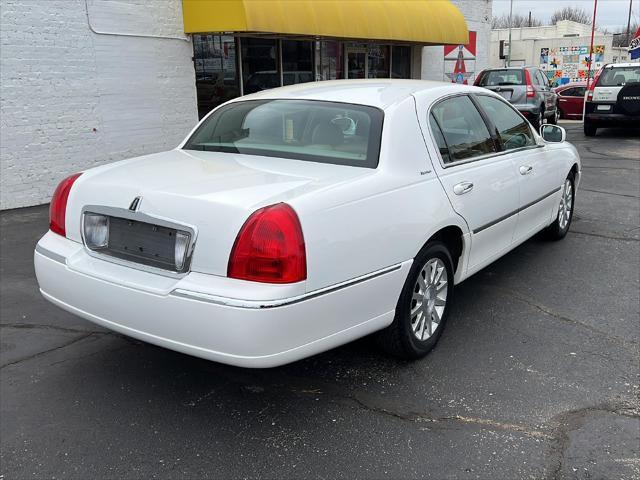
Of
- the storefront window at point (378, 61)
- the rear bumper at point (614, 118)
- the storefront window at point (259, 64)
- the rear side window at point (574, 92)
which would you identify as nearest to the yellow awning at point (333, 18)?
the storefront window at point (259, 64)

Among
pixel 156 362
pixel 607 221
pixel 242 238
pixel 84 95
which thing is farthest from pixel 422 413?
pixel 84 95

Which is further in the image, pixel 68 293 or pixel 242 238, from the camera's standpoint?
pixel 68 293

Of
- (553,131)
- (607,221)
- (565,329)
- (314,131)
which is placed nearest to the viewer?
(314,131)

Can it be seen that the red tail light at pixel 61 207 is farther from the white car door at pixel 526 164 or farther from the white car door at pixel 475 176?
the white car door at pixel 526 164

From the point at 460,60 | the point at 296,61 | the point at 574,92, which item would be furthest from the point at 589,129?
the point at 296,61

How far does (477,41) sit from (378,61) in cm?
557

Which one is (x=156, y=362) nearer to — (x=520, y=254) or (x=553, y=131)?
(x=520, y=254)

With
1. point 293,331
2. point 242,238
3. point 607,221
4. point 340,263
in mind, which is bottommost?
point 607,221

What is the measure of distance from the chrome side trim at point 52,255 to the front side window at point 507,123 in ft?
10.2

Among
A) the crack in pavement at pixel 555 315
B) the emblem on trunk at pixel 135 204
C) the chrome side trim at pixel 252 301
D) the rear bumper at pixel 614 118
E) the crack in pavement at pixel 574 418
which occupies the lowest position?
the crack in pavement at pixel 555 315

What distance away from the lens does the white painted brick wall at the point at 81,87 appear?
27.3 feet

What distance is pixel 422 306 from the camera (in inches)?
144

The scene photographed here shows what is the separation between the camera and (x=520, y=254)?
5.94 metres

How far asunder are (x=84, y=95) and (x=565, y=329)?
7.72 meters
